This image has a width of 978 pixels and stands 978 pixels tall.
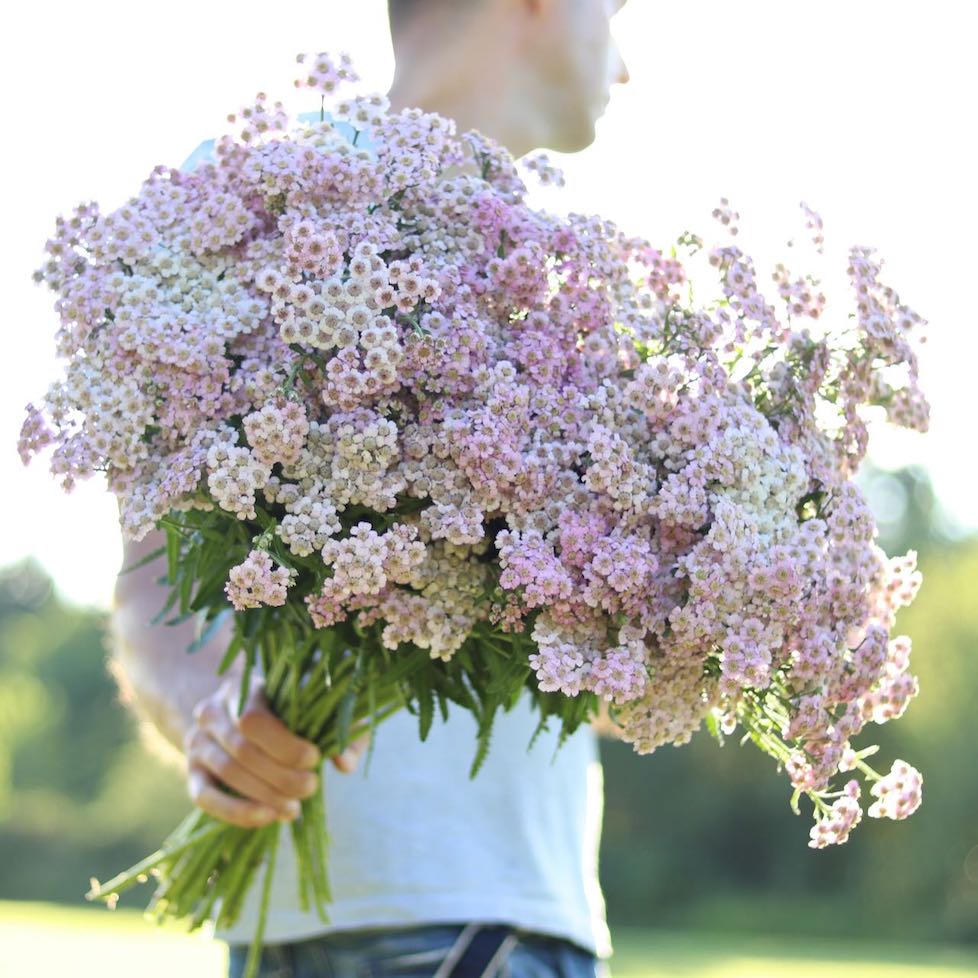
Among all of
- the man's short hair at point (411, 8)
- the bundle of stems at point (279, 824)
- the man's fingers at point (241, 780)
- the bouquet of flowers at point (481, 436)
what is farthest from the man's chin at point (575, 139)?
the man's fingers at point (241, 780)

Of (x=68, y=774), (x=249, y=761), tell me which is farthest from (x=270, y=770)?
(x=68, y=774)

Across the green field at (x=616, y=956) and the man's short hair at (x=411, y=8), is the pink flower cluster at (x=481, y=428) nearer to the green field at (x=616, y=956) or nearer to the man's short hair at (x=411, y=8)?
the man's short hair at (x=411, y=8)

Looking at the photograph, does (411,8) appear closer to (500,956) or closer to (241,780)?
(241,780)

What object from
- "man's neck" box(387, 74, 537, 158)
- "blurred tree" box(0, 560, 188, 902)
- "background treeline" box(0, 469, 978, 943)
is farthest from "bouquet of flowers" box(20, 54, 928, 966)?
"blurred tree" box(0, 560, 188, 902)

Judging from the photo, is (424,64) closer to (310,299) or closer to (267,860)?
(310,299)

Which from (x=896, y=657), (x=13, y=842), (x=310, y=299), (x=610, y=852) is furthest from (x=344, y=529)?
(x=13, y=842)

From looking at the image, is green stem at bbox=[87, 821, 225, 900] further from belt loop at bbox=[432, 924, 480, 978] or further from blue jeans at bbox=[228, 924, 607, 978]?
belt loop at bbox=[432, 924, 480, 978]

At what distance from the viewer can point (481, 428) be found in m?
1.92

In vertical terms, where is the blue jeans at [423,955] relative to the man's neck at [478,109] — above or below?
below

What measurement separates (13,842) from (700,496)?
44210 mm

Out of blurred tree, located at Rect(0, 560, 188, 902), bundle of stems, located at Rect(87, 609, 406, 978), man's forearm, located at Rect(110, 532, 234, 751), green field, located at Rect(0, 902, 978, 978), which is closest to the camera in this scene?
bundle of stems, located at Rect(87, 609, 406, 978)

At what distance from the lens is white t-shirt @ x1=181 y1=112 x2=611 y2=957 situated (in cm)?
285

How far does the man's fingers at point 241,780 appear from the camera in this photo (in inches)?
105

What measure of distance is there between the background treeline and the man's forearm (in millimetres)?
21462
